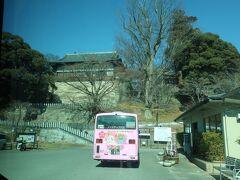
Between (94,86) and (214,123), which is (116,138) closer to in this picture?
(214,123)

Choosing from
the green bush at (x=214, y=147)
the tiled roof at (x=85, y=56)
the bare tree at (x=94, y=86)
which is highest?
the tiled roof at (x=85, y=56)

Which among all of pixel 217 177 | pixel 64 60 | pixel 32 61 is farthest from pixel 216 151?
pixel 64 60

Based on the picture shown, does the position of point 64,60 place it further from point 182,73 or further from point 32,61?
point 182,73

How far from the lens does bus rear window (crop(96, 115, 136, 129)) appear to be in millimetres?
15211

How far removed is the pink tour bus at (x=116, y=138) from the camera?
1471cm

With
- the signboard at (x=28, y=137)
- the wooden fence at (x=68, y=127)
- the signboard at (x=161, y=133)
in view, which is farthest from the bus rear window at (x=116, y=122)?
the wooden fence at (x=68, y=127)

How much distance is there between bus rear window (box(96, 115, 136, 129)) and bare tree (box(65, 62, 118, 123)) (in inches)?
858

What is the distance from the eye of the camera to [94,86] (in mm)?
38281

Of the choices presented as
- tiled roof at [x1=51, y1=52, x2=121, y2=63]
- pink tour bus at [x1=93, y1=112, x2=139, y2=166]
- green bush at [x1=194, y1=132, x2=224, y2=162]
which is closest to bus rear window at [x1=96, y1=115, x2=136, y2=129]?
pink tour bus at [x1=93, y1=112, x2=139, y2=166]

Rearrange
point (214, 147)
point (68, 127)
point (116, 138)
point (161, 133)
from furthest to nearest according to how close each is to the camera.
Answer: point (68, 127) → point (161, 133) → point (116, 138) → point (214, 147)

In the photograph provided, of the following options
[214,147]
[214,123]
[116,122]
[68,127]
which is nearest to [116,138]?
[116,122]

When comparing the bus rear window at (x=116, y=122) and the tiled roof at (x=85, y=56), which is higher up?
the tiled roof at (x=85, y=56)

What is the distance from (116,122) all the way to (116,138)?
2.55 feet

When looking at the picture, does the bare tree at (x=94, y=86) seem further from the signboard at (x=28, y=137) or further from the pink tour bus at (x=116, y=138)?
the pink tour bus at (x=116, y=138)
